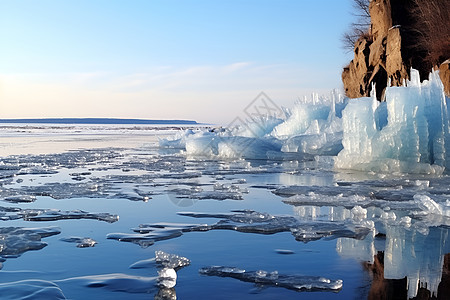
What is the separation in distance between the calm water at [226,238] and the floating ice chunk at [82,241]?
0.04 m

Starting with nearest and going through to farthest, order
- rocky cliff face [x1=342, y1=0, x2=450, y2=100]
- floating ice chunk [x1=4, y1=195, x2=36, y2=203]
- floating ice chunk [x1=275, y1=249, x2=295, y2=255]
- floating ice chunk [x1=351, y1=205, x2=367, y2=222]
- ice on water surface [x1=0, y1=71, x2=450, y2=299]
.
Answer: ice on water surface [x1=0, y1=71, x2=450, y2=299] < floating ice chunk [x1=275, y1=249, x2=295, y2=255] < floating ice chunk [x1=351, y1=205, x2=367, y2=222] < floating ice chunk [x1=4, y1=195, x2=36, y2=203] < rocky cliff face [x1=342, y1=0, x2=450, y2=100]

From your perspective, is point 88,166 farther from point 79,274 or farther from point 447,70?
point 447,70

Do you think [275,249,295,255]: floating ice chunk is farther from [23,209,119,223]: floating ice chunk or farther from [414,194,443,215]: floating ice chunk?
[414,194,443,215]: floating ice chunk

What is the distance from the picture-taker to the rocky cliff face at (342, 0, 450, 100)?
74.5 ft

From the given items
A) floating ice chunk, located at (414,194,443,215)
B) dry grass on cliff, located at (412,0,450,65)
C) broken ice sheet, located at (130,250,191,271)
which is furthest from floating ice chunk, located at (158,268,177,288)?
dry grass on cliff, located at (412,0,450,65)

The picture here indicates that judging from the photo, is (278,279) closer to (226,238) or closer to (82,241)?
(226,238)

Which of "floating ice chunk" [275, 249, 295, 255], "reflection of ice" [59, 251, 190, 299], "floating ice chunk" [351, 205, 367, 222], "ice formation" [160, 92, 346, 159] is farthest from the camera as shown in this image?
"ice formation" [160, 92, 346, 159]

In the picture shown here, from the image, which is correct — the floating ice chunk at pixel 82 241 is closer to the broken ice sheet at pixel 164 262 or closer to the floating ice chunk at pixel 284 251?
the broken ice sheet at pixel 164 262

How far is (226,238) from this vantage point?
372 centimetres

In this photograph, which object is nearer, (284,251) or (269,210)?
(284,251)

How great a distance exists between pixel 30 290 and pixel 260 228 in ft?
6.57

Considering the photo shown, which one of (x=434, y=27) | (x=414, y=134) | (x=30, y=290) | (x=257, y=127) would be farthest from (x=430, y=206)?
(x=434, y=27)

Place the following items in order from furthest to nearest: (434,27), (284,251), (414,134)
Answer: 1. (434,27)
2. (414,134)
3. (284,251)

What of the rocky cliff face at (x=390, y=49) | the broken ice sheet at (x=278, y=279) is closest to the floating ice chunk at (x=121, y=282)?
the broken ice sheet at (x=278, y=279)
